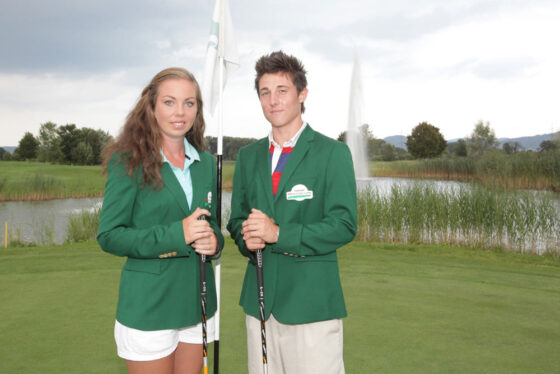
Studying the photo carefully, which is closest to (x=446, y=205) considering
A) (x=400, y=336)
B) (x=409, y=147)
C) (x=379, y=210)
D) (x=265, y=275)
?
(x=379, y=210)

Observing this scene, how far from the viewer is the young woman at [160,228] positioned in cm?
175

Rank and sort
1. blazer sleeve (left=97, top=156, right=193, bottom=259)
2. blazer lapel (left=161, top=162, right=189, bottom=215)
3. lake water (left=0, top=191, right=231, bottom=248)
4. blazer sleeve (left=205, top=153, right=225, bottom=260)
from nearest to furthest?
blazer sleeve (left=97, top=156, right=193, bottom=259)
blazer lapel (left=161, top=162, right=189, bottom=215)
blazer sleeve (left=205, top=153, right=225, bottom=260)
lake water (left=0, top=191, right=231, bottom=248)

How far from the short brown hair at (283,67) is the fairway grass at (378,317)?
1.64m

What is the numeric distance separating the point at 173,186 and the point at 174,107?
0.34 metres

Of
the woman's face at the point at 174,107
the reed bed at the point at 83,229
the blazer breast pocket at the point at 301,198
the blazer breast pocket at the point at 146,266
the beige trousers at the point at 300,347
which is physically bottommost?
the reed bed at the point at 83,229

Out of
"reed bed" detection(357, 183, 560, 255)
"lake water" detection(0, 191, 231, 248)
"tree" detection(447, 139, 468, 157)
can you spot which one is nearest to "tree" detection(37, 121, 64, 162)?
"lake water" detection(0, 191, 231, 248)

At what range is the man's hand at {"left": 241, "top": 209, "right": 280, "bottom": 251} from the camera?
5.75 ft

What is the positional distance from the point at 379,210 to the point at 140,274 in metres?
7.45

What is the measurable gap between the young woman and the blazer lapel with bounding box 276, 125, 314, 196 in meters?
0.33

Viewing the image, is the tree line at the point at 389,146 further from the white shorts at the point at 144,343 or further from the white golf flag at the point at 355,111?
the white shorts at the point at 144,343

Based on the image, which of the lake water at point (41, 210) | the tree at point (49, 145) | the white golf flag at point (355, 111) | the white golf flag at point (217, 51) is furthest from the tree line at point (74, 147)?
the white golf flag at point (217, 51)

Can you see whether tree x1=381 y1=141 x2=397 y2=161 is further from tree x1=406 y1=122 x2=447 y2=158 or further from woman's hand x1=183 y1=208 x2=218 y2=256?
woman's hand x1=183 y1=208 x2=218 y2=256

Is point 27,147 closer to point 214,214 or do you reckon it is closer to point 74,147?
point 74,147

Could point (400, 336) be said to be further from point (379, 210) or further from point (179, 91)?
point (379, 210)
